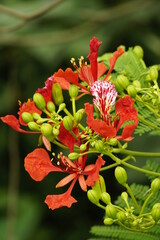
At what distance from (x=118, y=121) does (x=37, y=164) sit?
315 mm

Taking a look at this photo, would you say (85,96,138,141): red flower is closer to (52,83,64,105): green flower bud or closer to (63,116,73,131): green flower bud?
(63,116,73,131): green flower bud

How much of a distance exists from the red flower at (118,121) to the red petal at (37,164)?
9.6 inches

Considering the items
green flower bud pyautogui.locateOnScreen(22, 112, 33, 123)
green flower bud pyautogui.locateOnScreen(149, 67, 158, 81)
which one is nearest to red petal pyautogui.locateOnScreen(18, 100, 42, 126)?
green flower bud pyautogui.locateOnScreen(22, 112, 33, 123)

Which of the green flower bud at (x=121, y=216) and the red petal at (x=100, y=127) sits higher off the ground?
the red petal at (x=100, y=127)

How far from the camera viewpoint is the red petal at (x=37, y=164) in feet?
6.36

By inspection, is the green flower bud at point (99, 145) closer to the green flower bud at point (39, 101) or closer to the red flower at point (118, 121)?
the red flower at point (118, 121)

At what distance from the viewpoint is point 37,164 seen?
196cm

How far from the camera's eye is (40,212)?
4906 millimetres

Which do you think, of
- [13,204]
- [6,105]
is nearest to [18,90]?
[6,105]

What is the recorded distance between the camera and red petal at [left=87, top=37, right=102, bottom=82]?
2010mm

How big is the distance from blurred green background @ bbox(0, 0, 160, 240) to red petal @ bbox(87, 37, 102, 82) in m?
2.28

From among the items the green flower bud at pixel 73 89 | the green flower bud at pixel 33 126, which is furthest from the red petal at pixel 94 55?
the green flower bud at pixel 33 126

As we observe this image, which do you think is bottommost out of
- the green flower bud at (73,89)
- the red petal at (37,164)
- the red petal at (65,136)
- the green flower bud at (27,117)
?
the red petal at (37,164)

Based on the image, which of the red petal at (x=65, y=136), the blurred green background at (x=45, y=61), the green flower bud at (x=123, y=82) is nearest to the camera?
the red petal at (x=65, y=136)
